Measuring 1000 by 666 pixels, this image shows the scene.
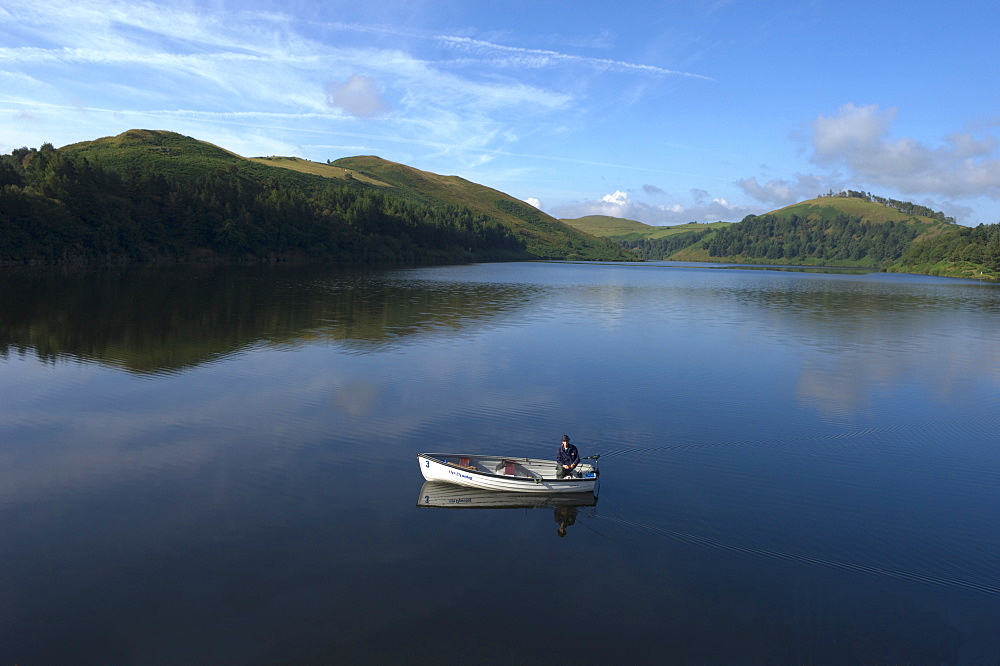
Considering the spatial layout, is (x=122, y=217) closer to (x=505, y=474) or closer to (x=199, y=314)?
(x=199, y=314)

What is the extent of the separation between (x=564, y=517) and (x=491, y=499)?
2.86 meters

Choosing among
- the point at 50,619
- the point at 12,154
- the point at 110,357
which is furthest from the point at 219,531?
the point at 12,154

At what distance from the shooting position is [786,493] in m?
23.8

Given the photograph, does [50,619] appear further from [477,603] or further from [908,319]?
[908,319]

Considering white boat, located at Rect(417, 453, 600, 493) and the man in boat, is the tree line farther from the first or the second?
the man in boat

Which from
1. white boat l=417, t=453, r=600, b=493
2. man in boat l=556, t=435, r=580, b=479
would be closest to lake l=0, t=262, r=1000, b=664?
white boat l=417, t=453, r=600, b=493

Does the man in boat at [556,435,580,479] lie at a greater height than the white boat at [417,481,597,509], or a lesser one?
greater

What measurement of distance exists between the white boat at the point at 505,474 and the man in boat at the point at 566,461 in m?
0.20

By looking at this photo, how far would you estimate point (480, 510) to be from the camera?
72.6ft

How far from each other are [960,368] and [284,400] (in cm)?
5305

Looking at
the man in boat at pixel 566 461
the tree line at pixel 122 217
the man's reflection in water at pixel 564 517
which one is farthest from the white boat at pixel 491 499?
the tree line at pixel 122 217

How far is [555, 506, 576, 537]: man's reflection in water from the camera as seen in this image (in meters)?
20.9

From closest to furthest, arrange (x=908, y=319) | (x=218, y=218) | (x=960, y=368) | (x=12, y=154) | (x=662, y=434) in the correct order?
(x=662, y=434)
(x=960, y=368)
(x=908, y=319)
(x=218, y=218)
(x=12, y=154)

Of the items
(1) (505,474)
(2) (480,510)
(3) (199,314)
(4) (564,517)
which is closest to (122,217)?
(3) (199,314)
